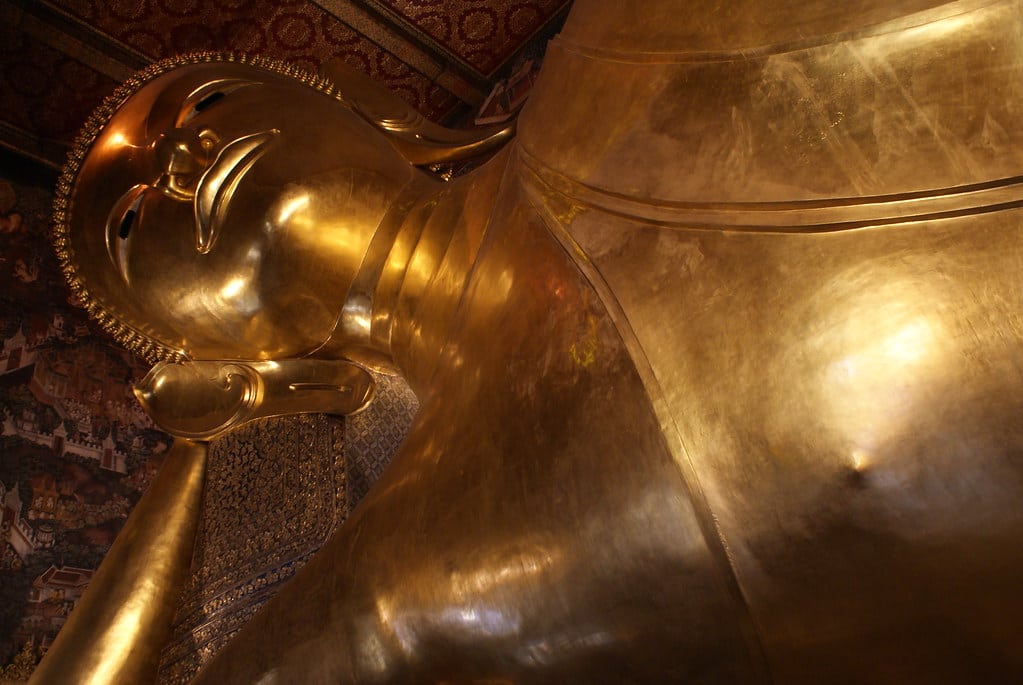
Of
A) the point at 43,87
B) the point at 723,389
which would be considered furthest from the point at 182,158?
the point at 43,87

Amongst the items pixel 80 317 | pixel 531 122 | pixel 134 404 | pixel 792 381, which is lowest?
pixel 792 381

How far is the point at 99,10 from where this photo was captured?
2.53 metres

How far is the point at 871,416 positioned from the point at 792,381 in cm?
5

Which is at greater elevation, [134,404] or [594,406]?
[134,404]

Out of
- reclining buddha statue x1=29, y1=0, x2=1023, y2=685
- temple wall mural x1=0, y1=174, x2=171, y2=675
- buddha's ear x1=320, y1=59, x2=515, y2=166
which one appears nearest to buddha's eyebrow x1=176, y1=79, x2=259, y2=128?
buddha's ear x1=320, y1=59, x2=515, y2=166

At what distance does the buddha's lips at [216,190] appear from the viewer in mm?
1180

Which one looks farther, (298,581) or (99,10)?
(99,10)

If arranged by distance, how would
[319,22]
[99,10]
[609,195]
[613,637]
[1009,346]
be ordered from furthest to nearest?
[319,22] → [99,10] → [609,195] → [613,637] → [1009,346]

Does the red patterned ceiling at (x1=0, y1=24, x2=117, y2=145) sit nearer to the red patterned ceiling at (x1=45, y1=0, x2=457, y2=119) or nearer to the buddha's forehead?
the red patterned ceiling at (x1=45, y1=0, x2=457, y2=119)

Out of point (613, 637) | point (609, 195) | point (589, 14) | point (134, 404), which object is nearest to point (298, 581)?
point (613, 637)

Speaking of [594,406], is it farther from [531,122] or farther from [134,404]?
[134,404]

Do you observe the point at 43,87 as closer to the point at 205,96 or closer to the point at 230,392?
the point at 205,96

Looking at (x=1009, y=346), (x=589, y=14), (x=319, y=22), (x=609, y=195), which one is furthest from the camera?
(x=319, y=22)

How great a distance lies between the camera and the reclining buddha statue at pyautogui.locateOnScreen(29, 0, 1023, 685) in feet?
1.76
